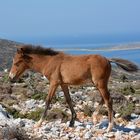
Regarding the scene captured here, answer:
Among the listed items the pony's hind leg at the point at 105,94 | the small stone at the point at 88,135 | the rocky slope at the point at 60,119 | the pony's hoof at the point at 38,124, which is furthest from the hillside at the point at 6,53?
the small stone at the point at 88,135

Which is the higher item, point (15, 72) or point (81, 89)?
point (15, 72)

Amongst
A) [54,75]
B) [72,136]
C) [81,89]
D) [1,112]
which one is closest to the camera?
[72,136]

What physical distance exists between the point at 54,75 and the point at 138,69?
88.1 inches

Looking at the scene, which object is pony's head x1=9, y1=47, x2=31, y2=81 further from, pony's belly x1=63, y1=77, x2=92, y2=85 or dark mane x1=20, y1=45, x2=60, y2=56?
pony's belly x1=63, y1=77, x2=92, y2=85

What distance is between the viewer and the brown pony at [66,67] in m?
12.7

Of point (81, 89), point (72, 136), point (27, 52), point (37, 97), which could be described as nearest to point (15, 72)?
point (27, 52)

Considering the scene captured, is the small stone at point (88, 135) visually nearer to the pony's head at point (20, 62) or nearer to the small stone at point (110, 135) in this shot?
the small stone at point (110, 135)

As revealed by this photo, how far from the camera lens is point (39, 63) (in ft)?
45.3

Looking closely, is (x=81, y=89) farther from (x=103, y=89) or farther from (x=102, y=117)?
(x=103, y=89)

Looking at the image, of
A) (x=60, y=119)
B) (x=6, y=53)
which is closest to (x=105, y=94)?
(x=60, y=119)

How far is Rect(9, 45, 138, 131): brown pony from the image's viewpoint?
12711 mm

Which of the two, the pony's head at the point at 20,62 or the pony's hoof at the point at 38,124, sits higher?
the pony's head at the point at 20,62

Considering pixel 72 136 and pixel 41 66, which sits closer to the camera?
pixel 72 136

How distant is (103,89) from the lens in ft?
41.8
